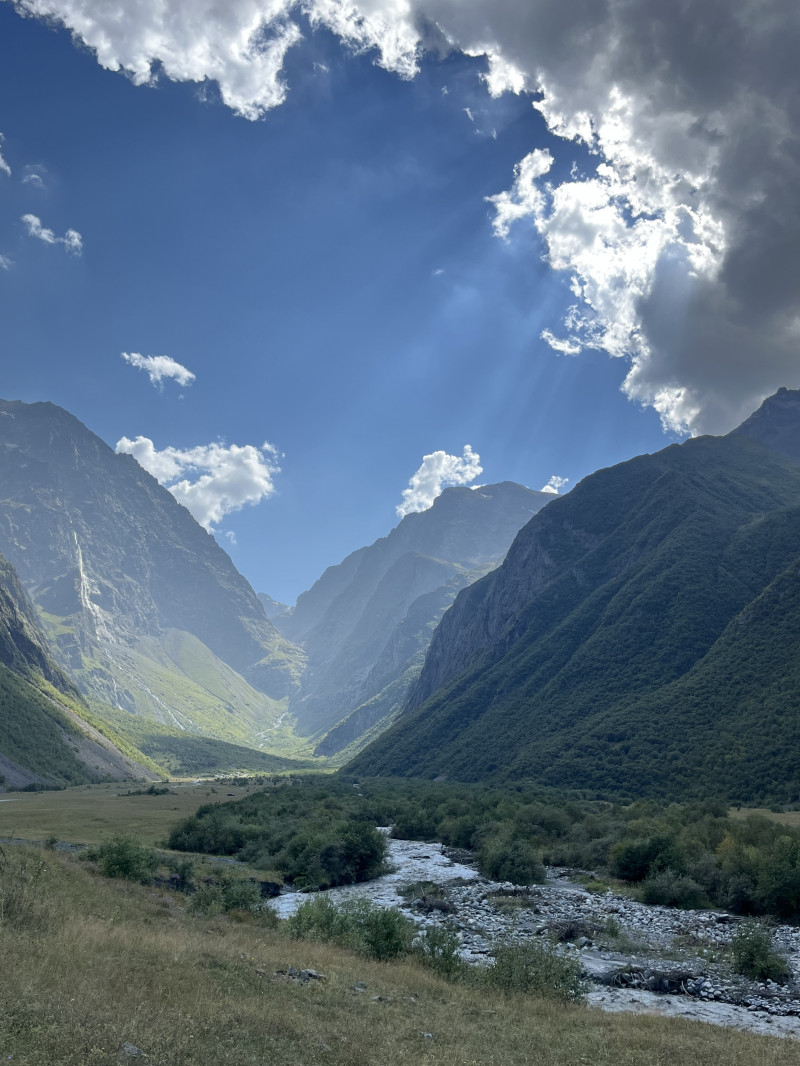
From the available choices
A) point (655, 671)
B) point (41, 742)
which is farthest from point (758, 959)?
point (41, 742)

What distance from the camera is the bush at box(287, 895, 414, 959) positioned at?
89.1 ft

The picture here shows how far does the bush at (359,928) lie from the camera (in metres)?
27.2

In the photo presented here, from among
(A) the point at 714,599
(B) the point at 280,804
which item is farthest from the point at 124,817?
(A) the point at 714,599

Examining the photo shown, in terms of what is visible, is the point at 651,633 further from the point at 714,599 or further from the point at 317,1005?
the point at 317,1005

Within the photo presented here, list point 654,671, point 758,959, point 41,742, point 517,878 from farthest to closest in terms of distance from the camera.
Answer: point 41,742 < point 654,671 < point 517,878 < point 758,959

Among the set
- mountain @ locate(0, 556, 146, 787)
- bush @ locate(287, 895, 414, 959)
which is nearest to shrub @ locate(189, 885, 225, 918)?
bush @ locate(287, 895, 414, 959)

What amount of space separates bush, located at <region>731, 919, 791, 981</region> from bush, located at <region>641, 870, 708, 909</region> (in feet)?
43.7

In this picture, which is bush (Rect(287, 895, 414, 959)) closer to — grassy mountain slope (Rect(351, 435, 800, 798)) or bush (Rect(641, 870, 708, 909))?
bush (Rect(641, 870, 708, 909))

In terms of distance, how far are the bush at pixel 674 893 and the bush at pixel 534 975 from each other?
20.6m

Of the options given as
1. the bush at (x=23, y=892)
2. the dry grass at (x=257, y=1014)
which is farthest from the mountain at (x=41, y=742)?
the dry grass at (x=257, y=1014)

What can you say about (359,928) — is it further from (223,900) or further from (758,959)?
(758,959)

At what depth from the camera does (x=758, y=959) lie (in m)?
26.9

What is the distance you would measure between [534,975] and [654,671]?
113 metres

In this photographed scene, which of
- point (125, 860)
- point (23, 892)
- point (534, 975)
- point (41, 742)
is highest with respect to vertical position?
point (23, 892)
